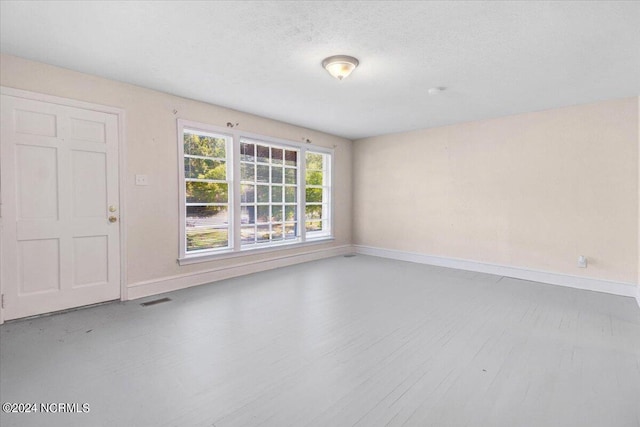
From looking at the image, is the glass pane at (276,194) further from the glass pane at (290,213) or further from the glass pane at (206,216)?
the glass pane at (206,216)

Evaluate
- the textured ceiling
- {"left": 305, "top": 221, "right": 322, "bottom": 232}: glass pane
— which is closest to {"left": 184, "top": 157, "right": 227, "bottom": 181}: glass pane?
the textured ceiling

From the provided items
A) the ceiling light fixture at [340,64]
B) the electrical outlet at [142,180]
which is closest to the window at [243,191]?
the electrical outlet at [142,180]

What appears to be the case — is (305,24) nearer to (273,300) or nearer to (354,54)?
(354,54)

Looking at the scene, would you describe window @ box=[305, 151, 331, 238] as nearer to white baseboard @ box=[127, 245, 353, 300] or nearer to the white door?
white baseboard @ box=[127, 245, 353, 300]

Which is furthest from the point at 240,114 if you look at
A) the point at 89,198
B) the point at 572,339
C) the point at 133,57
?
the point at 572,339

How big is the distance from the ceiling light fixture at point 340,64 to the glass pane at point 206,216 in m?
2.68

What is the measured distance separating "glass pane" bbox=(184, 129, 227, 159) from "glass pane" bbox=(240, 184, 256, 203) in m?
0.59

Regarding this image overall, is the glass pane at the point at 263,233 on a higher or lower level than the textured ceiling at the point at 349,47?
lower

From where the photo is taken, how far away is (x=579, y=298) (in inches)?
153

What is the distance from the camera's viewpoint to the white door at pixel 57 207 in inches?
119

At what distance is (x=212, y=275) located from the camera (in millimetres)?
4559

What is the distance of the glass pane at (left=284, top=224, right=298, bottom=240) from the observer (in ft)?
19.1

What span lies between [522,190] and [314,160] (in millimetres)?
3699

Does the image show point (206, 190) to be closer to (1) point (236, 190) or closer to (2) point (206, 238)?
(1) point (236, 190)
